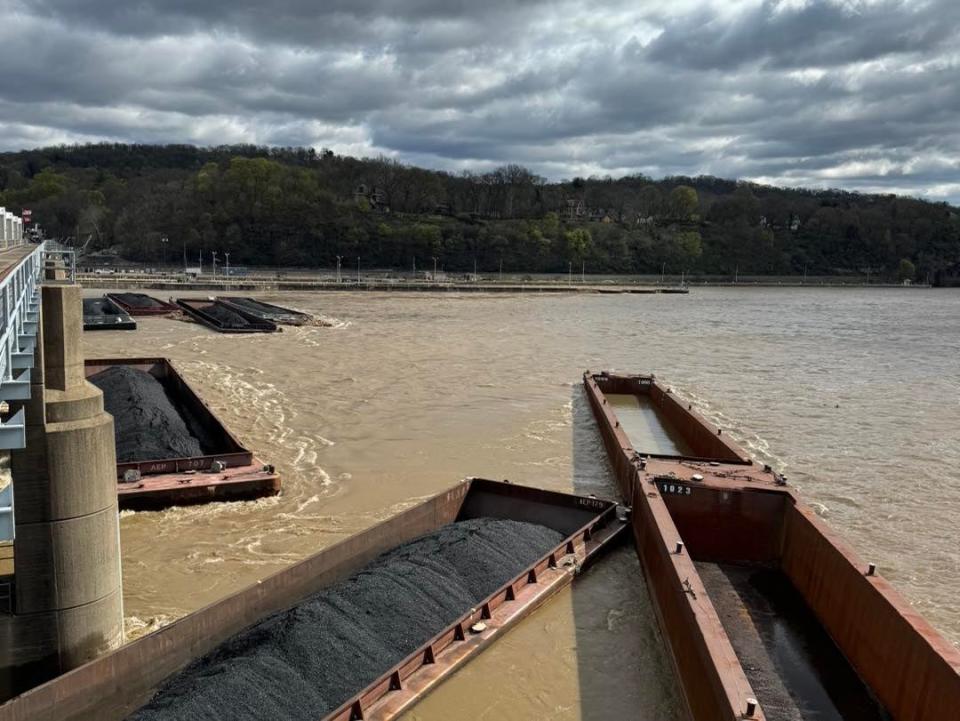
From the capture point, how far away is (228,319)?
4772 centimetres

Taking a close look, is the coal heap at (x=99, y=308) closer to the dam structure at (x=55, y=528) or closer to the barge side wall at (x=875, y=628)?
the dam structure at (x=55, y=528)

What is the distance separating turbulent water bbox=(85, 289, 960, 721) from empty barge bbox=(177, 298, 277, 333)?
5.91ft

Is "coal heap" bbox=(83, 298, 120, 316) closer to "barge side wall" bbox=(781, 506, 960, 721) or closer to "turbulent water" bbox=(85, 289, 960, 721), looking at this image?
"turbulent water" bbox=(85, 289, 960, 721)

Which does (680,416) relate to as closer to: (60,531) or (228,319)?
(60,531)

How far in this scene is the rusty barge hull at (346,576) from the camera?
6.88 metres

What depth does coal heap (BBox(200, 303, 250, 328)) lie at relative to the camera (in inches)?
1818

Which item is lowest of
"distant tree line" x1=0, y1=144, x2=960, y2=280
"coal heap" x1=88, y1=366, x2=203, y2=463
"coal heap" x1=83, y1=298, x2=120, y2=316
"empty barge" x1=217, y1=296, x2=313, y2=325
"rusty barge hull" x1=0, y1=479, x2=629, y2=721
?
"rusty barge hull" x1=0, y1=479, x2=629, y2=721

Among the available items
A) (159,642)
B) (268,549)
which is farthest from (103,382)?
(159,642)

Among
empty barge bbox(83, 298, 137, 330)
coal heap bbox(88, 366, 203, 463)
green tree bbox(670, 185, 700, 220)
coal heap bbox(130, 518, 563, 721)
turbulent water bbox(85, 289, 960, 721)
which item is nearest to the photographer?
coal heap bbox(130, 518, 563, 721)

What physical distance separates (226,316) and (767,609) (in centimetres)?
4397

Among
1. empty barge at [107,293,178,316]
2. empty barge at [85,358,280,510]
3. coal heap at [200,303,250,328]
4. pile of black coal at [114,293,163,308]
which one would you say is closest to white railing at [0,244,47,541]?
empty barge at [85,358,280,510]

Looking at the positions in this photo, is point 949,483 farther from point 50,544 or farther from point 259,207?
point 259,207

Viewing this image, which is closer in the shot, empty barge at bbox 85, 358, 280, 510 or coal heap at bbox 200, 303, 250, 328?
empty barge at bbox 85, 358, 280, 510

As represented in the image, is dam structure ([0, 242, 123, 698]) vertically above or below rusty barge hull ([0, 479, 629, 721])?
above
